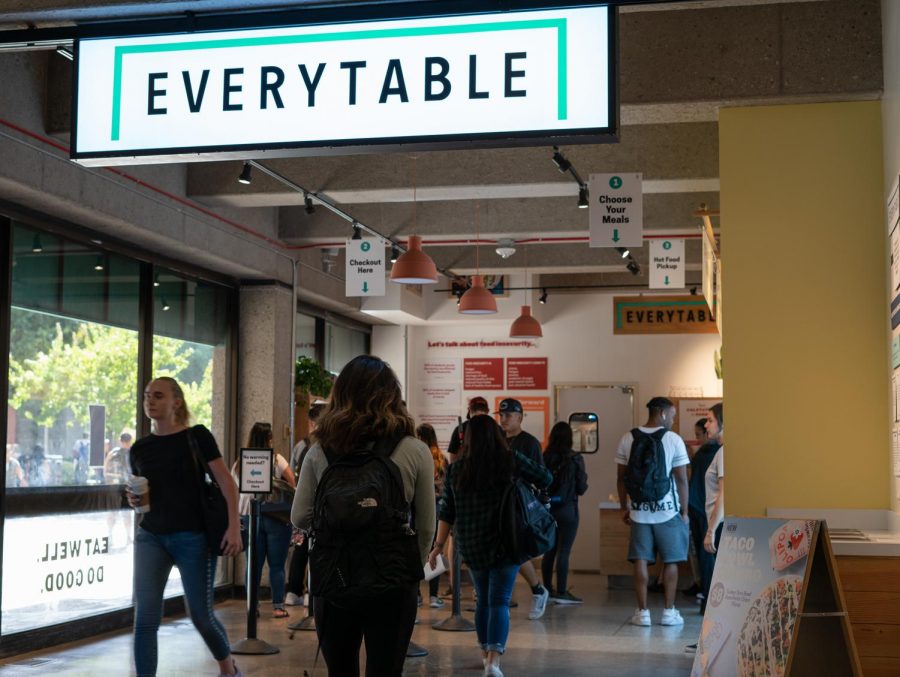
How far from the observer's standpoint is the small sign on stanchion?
282 inches

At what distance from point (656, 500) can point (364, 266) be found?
3068mm

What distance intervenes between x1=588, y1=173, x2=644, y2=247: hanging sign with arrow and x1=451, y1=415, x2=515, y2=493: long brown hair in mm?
Result: 1942

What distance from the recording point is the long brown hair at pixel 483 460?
609cm

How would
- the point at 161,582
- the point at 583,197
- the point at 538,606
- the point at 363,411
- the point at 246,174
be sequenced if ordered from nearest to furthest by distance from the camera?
the point at 363,411, the point at 161,582, the point at 246,174, the point at 583,197, the point at 538,606

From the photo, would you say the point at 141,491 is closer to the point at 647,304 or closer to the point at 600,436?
the point at 600,436

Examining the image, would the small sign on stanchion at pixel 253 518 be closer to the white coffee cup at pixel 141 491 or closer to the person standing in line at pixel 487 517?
the person standing in line at pixel 487 517

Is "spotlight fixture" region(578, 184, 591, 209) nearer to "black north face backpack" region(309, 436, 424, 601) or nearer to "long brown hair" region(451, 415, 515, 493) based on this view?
"long brown hair" region(451, 415, 515, 493)

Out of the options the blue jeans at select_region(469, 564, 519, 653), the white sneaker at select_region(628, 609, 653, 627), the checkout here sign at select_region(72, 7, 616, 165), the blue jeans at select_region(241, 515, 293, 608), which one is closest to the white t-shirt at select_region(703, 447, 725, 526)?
the white sneaker at select_region(628, 609, 653, 627)

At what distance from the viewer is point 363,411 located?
11.8ft

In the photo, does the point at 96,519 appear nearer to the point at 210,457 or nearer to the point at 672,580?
the point at 210,457

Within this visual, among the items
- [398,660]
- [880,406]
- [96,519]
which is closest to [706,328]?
[96,519]

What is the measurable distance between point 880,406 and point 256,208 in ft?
20.7

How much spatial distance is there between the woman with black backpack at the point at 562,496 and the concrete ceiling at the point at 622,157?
186cm

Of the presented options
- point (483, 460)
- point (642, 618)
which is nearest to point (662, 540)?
point (642, 618)
